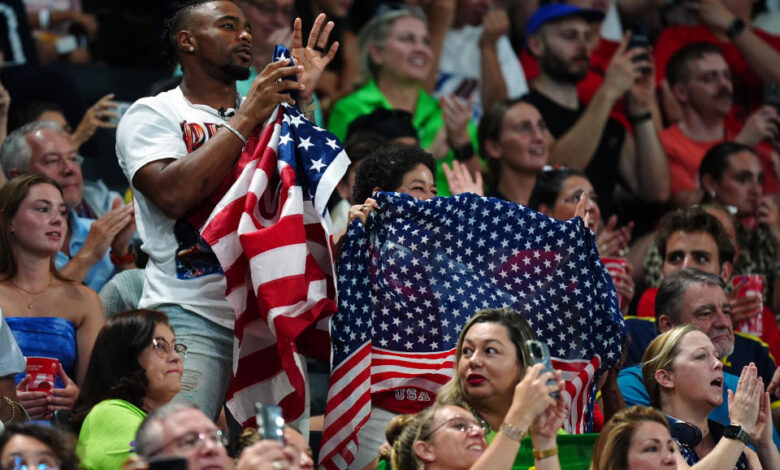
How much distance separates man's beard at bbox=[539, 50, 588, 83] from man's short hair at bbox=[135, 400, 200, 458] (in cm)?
558

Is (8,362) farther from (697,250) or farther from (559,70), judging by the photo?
(559,70)

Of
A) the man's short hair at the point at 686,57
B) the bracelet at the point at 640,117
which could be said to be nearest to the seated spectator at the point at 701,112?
the man's short hair at the point at 686,57

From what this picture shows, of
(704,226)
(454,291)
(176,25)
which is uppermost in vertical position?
(176,25)

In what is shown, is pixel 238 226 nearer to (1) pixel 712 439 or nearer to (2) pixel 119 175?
(1) pixel 712 439

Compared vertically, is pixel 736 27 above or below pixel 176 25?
below

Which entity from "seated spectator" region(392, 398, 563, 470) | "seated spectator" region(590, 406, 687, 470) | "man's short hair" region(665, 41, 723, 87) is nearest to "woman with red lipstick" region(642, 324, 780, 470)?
"seated spectator" region(590, 406, 687, 470)

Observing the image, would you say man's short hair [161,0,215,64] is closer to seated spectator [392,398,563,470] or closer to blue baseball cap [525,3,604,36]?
seated spectator [392,398,563,470]

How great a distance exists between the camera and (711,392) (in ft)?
17.8

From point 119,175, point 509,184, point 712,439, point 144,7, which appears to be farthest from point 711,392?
point 144,7

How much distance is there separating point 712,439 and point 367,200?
1827mm

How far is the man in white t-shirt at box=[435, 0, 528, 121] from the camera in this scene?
360 inches

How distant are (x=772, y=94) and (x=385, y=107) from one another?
3.58m

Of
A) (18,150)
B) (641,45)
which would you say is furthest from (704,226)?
(18,150)

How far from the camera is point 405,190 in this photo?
5730 mm
